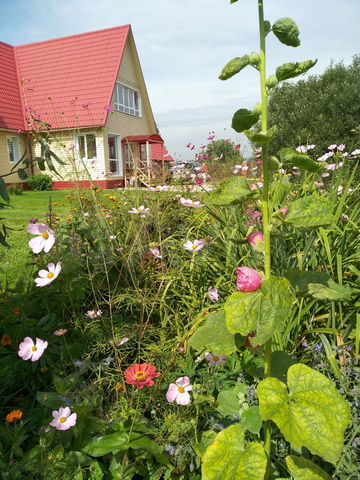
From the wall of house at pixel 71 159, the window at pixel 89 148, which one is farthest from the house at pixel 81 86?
the wall of house at pixel 71 159

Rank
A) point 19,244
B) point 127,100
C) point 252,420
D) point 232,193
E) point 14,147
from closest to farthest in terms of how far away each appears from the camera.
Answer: point 232,193
point 252,420
point 19,244
point 14,147
point 127,100

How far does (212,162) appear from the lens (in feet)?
16.8

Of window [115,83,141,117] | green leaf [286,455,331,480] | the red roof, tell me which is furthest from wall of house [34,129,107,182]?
window [115,83,141,117]

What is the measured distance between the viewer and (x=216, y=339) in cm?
95

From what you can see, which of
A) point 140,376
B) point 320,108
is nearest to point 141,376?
point 140,376

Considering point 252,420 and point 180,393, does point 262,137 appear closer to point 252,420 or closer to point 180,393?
point 252,420

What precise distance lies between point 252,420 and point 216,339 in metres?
0.37

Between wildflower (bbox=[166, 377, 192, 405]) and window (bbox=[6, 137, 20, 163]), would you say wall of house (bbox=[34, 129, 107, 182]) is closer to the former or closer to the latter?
wildflower (bbox=[166, 377, 192, 405])

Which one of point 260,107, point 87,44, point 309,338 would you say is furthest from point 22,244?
point 87,44

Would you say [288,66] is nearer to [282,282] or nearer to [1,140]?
[282,282]

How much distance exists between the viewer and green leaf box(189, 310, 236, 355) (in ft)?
3.06

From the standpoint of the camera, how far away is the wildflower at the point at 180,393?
1311 millimetres

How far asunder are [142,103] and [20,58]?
21.0 ft

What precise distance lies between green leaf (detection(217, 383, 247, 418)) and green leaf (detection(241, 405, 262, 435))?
0.10 m
